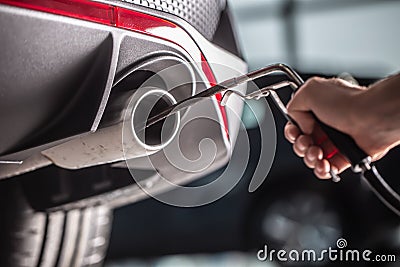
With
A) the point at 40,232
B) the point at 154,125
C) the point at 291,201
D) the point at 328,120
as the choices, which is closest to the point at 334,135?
the point at 328,120

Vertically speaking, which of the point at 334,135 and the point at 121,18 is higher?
the point at 121,18

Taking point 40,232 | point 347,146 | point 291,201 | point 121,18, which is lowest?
point 291,201

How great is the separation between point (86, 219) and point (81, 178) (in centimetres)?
10

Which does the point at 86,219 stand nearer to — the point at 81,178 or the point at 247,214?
the point at 81,178

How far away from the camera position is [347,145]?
87 centimetres

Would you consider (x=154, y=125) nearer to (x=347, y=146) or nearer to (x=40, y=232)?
(x=347, y=146)

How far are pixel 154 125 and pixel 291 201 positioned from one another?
2.01 meters

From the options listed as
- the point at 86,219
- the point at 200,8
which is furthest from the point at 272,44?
the point at 200,8

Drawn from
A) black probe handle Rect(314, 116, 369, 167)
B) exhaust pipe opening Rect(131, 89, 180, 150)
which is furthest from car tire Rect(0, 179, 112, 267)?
black probe handle Rect(314, 116, 369, 167)

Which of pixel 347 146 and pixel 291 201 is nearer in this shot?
pixel 347 146

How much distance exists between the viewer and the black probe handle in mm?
861

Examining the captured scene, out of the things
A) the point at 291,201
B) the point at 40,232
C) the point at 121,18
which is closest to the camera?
the point at 121,18

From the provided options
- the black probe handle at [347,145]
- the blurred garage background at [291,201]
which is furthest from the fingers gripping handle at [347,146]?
the blurred garage background at [291,201]

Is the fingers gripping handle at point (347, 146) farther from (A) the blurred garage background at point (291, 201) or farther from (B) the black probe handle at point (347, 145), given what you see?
(A) the blurred garage background at point (291, 201)
